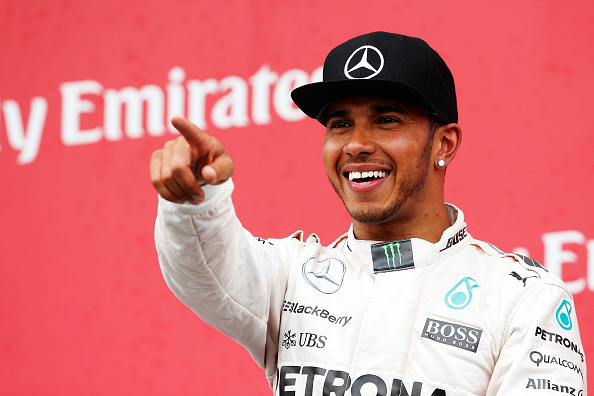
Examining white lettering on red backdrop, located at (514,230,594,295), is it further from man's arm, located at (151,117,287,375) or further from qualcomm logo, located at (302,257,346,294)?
man's arm, located at (151,117,287,375)

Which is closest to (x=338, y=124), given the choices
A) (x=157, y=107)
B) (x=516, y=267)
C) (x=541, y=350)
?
(x=516, y=267)

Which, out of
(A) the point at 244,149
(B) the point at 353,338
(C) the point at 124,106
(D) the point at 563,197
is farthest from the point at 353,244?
(C) the point at 124,106

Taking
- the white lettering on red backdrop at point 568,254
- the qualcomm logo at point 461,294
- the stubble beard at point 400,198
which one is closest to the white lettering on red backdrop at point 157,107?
the white lettering on red backdrop at point 568,254

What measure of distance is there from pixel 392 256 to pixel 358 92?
27 centimetres

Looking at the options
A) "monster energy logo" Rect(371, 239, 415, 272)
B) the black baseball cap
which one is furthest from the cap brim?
"monster energy logo" Rect(371, 239, 415, 272)

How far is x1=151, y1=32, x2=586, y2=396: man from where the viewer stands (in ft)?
3.75

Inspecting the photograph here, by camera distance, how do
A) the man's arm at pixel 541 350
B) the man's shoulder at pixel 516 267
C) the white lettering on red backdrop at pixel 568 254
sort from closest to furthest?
the man's arm at pixel 541 350, the man's shoulder at pixel 516 267, the white lettering on red backdrop at pixel 568 254

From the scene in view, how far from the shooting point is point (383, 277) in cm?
129

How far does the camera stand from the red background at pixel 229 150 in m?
1.89

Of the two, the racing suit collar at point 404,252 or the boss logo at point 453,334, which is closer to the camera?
the boss logo at point 453,334

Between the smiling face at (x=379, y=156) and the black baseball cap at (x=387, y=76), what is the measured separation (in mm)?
24

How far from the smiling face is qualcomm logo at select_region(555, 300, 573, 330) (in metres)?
0.29

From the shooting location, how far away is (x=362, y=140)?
1.29 metres

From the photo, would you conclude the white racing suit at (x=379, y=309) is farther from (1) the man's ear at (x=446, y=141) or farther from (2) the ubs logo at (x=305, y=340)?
(1) the man's ear at (x=446, y=141)
